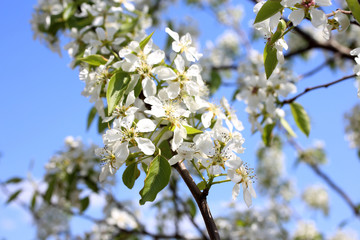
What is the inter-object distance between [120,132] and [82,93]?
18.5 inches

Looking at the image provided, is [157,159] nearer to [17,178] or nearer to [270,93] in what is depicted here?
[270,93]

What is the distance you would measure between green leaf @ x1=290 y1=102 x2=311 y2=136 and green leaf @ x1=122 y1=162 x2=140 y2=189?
1.36 metres

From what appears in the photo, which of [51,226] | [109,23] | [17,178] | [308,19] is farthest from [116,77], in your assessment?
[51,226]

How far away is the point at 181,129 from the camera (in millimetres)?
1297

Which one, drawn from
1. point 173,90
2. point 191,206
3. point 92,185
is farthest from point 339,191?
point 173,90

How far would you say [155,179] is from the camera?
1216 mm

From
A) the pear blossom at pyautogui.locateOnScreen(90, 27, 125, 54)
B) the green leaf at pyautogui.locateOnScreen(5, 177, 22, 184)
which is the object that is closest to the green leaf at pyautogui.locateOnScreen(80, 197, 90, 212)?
the green leaf at pyautogui.locateOnScreen(5, 177, 22, 184)

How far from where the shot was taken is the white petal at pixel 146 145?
1.24 metres

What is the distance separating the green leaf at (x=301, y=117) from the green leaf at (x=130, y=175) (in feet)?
4.45

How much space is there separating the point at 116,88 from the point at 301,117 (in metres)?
1.38

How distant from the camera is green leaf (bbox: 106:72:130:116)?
1.39 metres

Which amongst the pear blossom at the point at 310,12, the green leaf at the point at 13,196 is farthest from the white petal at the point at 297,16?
the green leaf at the point at 13,196

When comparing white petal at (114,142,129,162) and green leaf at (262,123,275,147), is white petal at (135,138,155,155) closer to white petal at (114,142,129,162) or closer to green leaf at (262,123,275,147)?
white petal at (114,142,129,162)

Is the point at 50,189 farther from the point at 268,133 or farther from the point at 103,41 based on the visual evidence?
the point at 268,133
